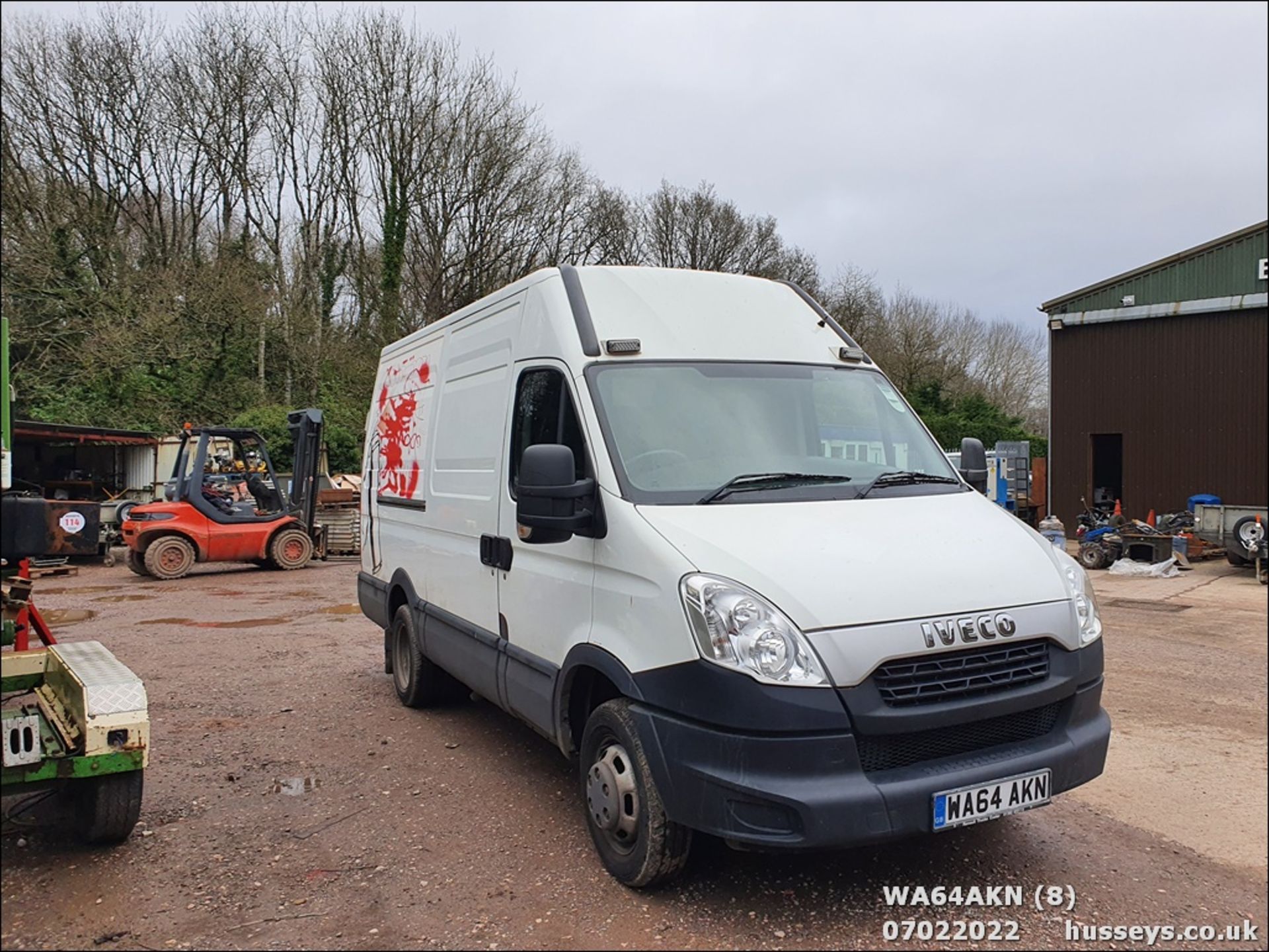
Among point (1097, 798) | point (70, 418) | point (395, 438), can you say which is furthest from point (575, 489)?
point (70, 418)

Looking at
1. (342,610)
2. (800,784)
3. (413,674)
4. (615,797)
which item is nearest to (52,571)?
(342,610)

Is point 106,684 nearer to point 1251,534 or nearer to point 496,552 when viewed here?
point 496,552

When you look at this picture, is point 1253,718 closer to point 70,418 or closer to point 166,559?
point 166,559

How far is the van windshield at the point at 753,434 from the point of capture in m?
3.80

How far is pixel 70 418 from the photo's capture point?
69.4ft

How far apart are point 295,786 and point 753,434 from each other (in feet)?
9.97

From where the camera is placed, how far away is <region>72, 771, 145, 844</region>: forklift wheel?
12.9ft

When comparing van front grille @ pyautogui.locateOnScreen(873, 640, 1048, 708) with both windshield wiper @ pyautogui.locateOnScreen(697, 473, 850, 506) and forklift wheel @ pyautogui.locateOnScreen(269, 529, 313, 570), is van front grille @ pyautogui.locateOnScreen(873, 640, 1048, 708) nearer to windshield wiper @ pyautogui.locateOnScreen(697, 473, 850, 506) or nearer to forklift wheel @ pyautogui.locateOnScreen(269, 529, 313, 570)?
windshield wiper @ pyautogui.locateOnScreen(697, 473, 850, 506)

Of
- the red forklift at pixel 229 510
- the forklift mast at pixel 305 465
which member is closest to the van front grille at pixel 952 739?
the red forklift at pixel 229 510

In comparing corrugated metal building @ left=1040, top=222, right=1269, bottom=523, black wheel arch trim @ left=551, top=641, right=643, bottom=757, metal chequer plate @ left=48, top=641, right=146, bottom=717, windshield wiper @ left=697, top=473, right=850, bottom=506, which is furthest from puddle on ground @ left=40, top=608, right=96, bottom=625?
corrugated metal building @ left=1040, top=222, right=1269, bottom=523

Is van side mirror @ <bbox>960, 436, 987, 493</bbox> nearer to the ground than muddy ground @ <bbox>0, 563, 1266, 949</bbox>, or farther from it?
farther from it

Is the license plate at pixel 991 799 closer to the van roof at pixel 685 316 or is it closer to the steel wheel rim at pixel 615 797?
the steel wheel rim at pixel 615 797

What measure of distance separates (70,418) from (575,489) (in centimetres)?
2153

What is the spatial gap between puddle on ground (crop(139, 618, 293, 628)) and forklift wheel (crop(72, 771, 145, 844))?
20.7 ft
